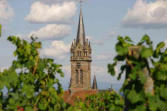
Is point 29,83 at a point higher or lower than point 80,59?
lower

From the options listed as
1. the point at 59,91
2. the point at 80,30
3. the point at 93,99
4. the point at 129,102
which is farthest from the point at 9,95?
the point at 80,30

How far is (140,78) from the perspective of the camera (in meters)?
3.26

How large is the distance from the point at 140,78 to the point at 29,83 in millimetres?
2111

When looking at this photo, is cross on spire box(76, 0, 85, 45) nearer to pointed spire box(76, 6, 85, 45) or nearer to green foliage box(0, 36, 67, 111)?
pointed spire box(76, 6, 85, 45)

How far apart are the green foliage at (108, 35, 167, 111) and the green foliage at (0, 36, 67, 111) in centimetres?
163

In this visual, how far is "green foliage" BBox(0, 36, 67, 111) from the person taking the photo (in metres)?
4.67

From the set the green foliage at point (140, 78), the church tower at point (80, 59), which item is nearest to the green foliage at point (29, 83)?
the green foliage at point (140, 78)

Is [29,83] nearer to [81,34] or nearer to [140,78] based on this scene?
[140,78]

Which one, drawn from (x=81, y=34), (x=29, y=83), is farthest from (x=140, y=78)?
(x=81, y=34)

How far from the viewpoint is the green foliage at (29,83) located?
4672mm

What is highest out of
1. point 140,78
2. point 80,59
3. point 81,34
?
point 81,34

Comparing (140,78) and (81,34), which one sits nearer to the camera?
(140,78)

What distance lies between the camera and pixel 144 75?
3334 millimetres

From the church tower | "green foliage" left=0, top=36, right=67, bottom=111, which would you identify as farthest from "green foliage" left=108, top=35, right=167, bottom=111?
the church tower
